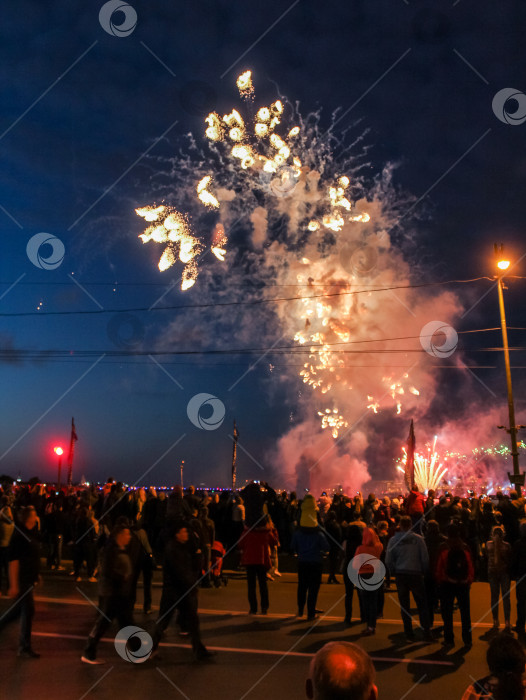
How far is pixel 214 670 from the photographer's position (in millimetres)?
7406

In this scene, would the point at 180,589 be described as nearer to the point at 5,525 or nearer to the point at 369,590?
the point at 369,590

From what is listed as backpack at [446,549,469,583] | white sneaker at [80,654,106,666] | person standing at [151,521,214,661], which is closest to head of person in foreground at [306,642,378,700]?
person standing at [151,521,214,661]

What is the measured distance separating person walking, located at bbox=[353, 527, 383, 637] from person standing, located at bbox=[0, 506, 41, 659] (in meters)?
4.64

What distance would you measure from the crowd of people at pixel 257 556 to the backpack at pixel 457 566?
1 centimetres

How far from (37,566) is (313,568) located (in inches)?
171

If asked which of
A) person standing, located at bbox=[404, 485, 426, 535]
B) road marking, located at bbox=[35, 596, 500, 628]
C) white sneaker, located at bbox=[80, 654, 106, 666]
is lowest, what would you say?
white sneaker, located at bbox=[80, 654, 106, 666]

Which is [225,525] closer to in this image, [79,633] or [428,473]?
[79,633]

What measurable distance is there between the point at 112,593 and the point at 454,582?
4779mm

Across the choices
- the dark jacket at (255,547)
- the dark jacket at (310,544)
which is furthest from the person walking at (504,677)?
the dark jacket at (255,547)

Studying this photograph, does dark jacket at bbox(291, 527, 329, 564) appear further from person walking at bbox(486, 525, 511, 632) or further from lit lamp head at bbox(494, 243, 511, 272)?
lit lamp head at bbox(494, 243, 511, 272)

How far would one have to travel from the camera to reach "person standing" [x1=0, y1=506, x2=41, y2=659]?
7848 mm

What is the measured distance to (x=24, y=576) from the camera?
26.9 ft

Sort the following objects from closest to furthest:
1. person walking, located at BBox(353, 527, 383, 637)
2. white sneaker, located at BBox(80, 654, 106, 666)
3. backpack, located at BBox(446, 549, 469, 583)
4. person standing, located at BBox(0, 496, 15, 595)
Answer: white sneaker, located at BBox(80, 654, 106, 666)
backpack, located at BBox(446, 549, 469, 583)
person walking, located at BBox(353, 527, 383, 637)
person standing, located at BBox(0, 496, 15, 595)

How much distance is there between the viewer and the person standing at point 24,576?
309 inches
